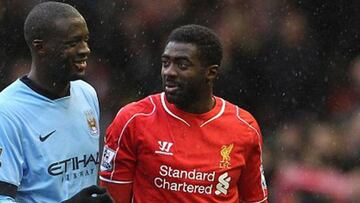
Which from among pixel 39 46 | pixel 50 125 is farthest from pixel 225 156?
pixel 39 46

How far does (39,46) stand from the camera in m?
4.41

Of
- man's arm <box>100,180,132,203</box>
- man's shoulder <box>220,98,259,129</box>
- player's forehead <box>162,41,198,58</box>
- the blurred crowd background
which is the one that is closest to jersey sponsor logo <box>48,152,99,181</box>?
man's arm <box>100,180,132,203</box>

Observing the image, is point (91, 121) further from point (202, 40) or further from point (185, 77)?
point (202, 40)

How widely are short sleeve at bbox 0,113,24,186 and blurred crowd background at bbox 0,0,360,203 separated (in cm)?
360

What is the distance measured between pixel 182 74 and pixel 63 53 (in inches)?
25.0

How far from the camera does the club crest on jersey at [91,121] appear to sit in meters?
4.62

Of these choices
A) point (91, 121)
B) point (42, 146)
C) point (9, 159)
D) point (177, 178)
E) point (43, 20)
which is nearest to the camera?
point (9, 159)

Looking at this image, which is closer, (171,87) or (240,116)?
(171,87)

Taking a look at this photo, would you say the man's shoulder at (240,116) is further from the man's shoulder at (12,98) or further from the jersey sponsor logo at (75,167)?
the man's shoulder at (12,98)

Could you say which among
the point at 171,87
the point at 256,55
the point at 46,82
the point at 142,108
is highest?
the point at 46,82

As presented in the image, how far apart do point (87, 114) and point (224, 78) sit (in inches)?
138

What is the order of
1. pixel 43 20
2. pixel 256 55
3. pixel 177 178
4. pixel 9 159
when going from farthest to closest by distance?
1. pixel 256 55
2. pixel 177 178
3. pixel 43 20
4. pixel 9 159

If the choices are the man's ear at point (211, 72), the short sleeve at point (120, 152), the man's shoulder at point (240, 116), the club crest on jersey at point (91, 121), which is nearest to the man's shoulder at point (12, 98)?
the club crest on jersey at point (91, 121)

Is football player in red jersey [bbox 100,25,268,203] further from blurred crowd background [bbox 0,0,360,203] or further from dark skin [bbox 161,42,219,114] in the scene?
blurred crowd background [bbox 0,0,360,203]
